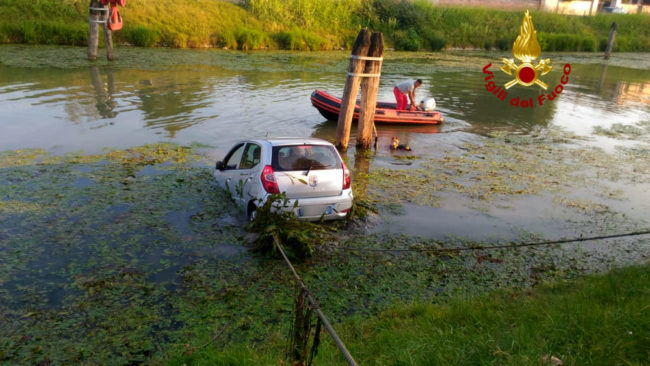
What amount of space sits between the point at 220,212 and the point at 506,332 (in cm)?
557

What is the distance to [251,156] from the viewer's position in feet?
28.0

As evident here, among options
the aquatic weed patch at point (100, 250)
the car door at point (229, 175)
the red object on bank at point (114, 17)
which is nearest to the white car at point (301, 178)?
the car door at point (229, 175)

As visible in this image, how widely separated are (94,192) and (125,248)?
281 cm

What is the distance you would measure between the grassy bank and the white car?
8.49ft

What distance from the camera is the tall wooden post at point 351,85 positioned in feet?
41.3

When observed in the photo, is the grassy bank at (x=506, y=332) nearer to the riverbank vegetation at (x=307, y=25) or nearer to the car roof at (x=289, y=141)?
the car roof at (x=289, y=141)

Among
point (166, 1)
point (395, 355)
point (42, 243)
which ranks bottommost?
point (42, 243)

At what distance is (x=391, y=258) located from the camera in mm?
7281

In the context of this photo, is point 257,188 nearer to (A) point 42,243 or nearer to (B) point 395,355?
Answer: (A) point 42,243

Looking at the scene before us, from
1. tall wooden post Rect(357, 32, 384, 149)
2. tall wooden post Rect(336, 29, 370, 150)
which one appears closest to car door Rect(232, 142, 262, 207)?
tall wooden post Rect(336, 29, 370, 150)

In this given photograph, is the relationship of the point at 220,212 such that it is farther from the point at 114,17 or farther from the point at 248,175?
the point at 114,17

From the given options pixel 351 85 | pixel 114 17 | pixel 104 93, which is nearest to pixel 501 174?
pixel 351 85

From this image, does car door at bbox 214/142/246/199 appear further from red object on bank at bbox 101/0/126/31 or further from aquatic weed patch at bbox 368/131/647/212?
red object on bank at bbox 101/0/126/31

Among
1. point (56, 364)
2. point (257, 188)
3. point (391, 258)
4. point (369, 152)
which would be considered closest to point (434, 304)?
point (391, 258)
